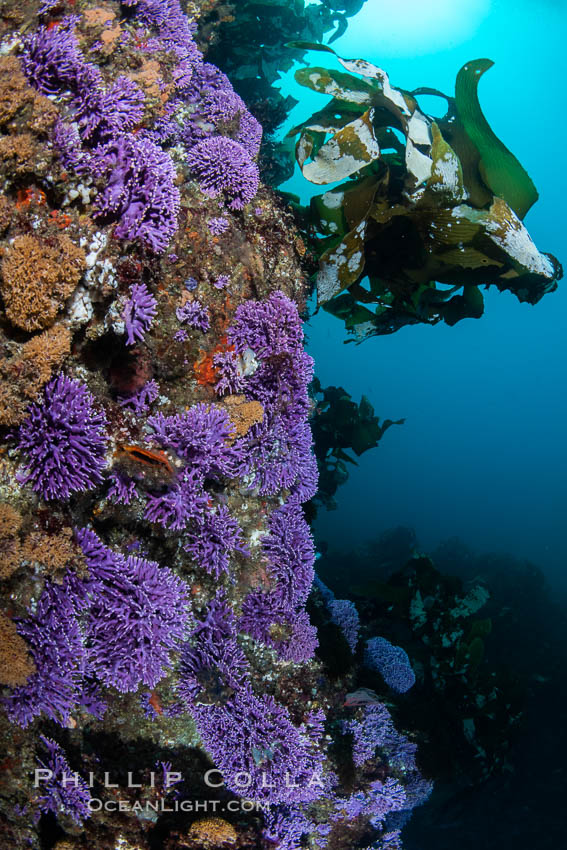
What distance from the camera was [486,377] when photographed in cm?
9250

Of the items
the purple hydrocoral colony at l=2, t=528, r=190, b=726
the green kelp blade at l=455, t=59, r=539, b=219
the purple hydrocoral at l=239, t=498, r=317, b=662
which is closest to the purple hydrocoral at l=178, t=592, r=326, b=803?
the purple hydrocoral at l=239, t=498, r=317, b=662

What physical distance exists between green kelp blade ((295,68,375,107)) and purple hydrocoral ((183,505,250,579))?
3376mm

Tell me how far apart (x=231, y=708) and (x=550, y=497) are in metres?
53.9

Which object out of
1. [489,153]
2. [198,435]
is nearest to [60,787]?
[198,435]

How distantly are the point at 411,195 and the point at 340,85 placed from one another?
3.61ft

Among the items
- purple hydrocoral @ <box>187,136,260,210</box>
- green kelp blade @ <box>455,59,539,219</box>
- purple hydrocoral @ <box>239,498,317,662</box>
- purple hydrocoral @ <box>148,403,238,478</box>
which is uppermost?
green kelp blade @ <box>455,59,539,219</box>

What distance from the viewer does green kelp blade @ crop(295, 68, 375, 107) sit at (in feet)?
11.4

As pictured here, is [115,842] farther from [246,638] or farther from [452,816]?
[452,816]

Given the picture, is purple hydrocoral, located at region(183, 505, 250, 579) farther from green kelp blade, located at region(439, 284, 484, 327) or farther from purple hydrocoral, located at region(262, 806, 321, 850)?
green kelp blade, located at region(439, 284, 484, 327)

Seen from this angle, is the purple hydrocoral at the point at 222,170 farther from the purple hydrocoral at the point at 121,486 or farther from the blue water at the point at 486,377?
the blue water at the point at 486,377

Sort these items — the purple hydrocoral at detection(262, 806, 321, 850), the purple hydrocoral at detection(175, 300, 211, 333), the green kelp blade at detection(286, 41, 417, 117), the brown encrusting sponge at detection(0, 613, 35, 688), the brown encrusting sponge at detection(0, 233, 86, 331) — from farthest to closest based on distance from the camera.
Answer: the purple hydrocoral at detection(262, 806, 321, 850) < the green kelp blade at detection(286, 41, 417, 117) < the purple hydrocoral at detection(175, 300, 211, 333) < the brown encrusting sponge at detection(0, 613, 35, 688) < the brown encrusting sponge at detection(0, 233, 86, 331)

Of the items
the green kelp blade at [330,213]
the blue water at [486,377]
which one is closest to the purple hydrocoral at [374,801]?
the green kelp blade at [330,213]

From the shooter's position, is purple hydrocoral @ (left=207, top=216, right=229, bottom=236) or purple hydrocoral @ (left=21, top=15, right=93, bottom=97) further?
purple hydrocoral @ (left=207, top=216, right=229, bottom=236)


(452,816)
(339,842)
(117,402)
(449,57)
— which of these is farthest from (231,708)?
(449,57)
